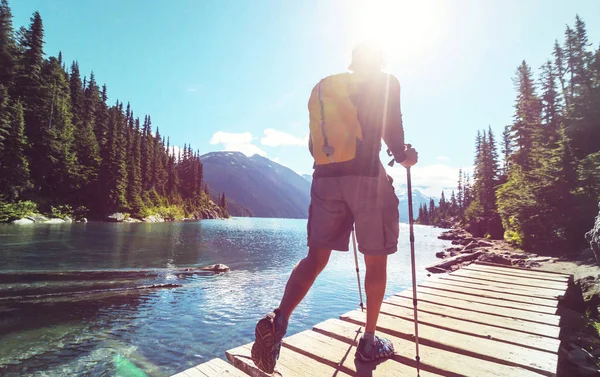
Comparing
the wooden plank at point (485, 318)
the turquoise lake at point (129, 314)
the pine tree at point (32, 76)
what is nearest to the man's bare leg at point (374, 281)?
the wooden plank at point (485, 318)

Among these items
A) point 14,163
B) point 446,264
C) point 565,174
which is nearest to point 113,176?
point 14,163

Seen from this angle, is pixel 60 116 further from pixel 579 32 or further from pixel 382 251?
pixel 579 32

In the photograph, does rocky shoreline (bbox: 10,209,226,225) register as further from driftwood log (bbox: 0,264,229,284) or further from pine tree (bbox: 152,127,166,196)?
driftwood log (bbox: 0,264,229,284)

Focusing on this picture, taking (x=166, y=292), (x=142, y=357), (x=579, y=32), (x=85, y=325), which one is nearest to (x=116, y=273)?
(x=166, y=292)

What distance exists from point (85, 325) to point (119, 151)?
65.4m

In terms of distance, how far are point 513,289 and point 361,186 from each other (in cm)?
581

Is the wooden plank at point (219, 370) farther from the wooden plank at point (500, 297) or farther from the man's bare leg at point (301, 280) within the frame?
the wooden plank at point (500, 297)

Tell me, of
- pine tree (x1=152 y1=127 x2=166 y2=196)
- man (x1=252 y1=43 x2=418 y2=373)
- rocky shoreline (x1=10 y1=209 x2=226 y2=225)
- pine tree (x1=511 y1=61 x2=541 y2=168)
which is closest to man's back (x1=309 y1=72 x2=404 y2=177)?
man (x1=252 y1=43 x2=418 y2=373)

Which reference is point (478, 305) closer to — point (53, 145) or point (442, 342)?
point (442, 342)

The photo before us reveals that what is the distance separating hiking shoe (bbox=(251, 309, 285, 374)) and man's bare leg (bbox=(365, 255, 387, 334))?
0.85m

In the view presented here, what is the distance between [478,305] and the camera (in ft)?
16.9

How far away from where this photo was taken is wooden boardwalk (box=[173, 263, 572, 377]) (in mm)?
2754

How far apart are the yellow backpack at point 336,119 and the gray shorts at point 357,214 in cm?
23

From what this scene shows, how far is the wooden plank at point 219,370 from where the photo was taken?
103 inches
